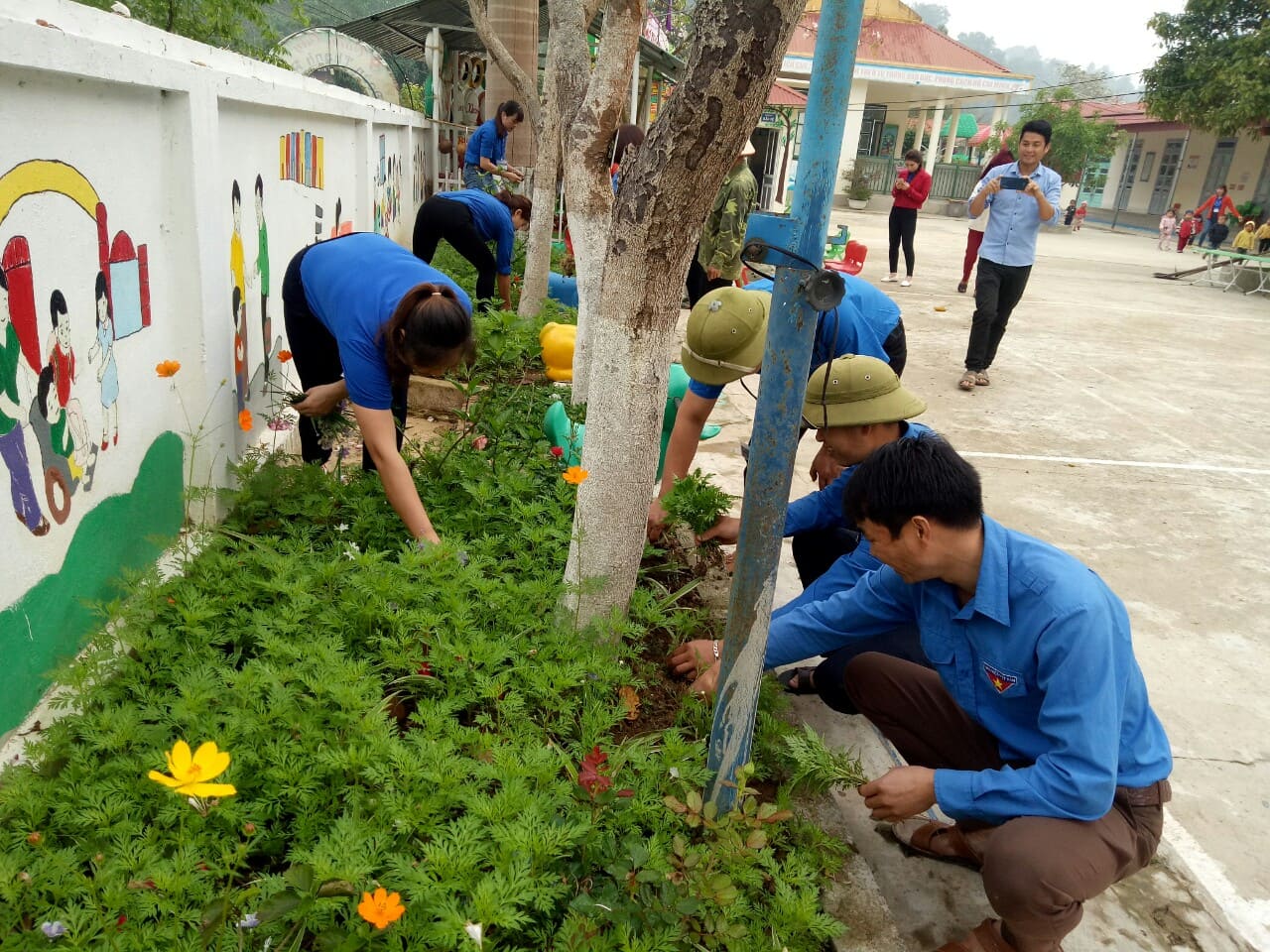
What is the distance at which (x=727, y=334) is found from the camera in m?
2.84

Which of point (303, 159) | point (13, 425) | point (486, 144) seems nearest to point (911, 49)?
point (486, 144)

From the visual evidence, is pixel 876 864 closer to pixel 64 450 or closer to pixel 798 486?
pixel 64 450

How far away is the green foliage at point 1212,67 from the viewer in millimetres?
20672

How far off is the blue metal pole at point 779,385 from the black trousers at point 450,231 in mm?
4349

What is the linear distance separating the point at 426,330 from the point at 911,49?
115 feet

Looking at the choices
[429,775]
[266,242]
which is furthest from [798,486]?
[429,775]

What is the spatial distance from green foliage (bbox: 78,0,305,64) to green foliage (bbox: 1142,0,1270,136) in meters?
22.0

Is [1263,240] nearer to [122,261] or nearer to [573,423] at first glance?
[573,423]

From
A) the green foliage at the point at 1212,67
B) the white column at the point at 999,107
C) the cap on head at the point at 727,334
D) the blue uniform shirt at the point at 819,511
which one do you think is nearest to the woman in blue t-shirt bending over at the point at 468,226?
the cap on head at the point at 727,334

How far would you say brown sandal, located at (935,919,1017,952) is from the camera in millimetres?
1883

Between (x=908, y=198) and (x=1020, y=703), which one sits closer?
(x=1020, y=703)

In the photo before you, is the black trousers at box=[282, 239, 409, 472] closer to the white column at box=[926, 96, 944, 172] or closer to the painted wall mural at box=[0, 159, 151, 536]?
the painted wall mural at box=[0, 159, 151, 536]

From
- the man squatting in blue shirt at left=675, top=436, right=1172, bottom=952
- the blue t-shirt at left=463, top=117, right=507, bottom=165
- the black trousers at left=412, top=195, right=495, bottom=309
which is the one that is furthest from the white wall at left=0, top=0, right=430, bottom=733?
the blue t-shirt at left=463, top=117, right=507, bottom=165

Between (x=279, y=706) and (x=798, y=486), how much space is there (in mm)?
3346
